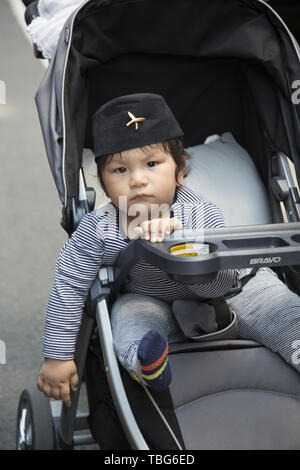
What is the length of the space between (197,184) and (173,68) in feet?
1.15

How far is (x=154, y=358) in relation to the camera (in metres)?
1.15

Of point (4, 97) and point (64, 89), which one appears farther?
point (4, 97)

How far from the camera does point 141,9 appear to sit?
167 cm

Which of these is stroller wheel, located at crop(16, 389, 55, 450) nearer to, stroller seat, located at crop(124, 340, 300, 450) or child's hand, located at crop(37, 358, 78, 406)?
child's hand, located at crop(37, 358, 78, 406)

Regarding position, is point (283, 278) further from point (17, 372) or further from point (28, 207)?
point (28, 207)

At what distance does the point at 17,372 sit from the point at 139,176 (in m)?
1.14

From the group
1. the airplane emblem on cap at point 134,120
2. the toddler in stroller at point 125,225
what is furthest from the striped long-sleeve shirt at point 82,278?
the airplane emblem on cap at point 134,120

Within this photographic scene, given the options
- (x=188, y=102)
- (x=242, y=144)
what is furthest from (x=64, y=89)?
(x=242, y=144)

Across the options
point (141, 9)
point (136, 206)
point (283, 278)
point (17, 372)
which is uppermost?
point (141, 9)

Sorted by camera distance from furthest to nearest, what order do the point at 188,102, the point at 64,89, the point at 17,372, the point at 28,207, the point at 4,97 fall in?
the point at 4,97, the point at 28,207, the point at 17,372, the point at 188,102, the point at 64,89

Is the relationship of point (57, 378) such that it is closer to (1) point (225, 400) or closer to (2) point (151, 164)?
(1) point (225, 400)

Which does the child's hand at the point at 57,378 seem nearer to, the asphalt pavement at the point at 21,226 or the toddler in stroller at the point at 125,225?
the toddler in stroller at the point at 125,225

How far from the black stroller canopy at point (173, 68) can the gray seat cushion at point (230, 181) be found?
0.18 ft

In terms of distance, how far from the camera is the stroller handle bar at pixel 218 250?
116 cm
